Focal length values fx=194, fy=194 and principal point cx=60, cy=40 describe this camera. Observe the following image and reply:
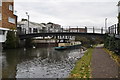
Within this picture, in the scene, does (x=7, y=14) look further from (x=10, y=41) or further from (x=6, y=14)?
(x=10, y=41)

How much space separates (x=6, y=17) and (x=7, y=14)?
954 mm

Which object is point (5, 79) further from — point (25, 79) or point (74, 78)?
point (74, 78)

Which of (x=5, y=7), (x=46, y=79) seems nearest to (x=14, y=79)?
(x=46, y=79)

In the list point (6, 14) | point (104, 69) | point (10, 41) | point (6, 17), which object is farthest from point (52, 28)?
point (104, 69)

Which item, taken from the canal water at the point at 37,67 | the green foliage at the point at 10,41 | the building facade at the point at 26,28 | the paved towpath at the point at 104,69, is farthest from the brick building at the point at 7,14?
the paved towpath at the point at 104,69

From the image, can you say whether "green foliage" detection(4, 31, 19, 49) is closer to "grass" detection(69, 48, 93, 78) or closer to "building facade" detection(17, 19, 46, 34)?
"building facade" detection(17, 19, 46, 34)

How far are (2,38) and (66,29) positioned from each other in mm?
15559

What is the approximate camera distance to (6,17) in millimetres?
41281

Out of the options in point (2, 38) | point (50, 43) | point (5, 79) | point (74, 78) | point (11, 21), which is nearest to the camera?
point (74, 78)

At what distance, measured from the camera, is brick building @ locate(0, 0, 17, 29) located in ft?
131

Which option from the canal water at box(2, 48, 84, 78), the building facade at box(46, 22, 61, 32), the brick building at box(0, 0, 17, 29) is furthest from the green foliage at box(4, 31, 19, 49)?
the canal water at box(2, 48, 84, 78)

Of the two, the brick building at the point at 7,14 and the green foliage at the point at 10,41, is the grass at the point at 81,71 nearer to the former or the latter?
the green foliage at the point at 10,41

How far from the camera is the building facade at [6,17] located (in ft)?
130

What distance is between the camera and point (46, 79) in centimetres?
1252
